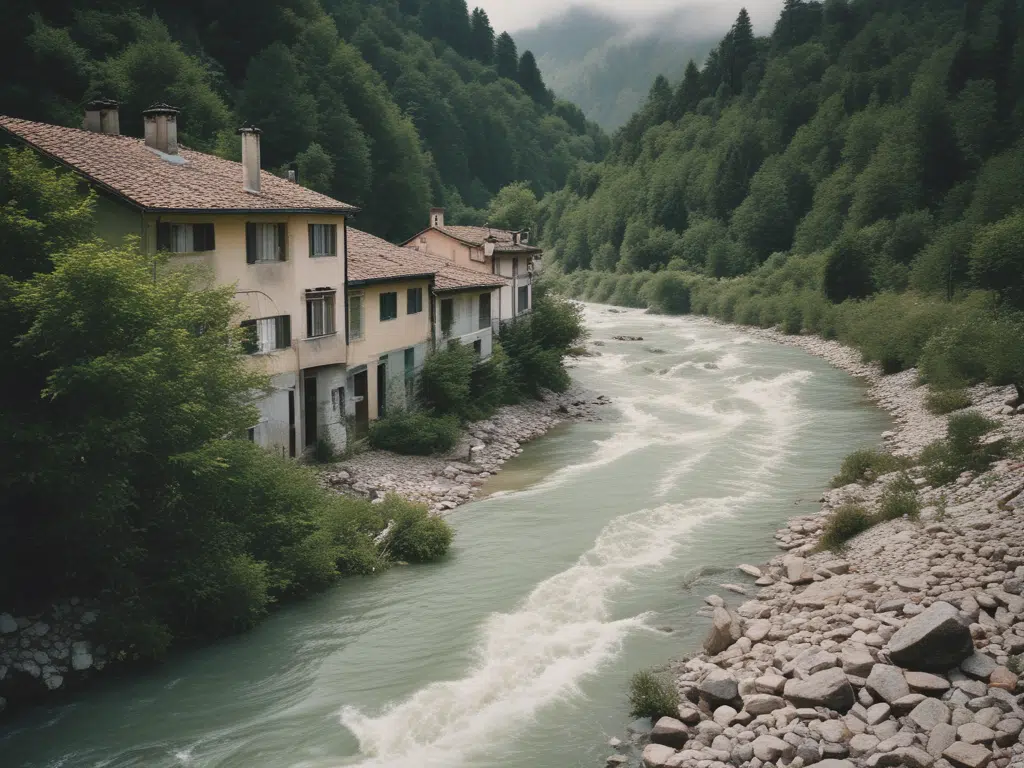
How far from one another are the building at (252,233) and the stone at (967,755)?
14564mm

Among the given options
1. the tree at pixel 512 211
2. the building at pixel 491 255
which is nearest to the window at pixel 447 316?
the building at pixel 491 255

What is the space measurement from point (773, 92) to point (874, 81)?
1741 centimetres

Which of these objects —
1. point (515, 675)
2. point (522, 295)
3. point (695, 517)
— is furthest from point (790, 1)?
point (515, 675)

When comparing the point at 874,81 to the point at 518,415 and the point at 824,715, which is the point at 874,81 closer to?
the point at 518,415

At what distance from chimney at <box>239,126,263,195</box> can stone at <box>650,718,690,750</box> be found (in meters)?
17.5

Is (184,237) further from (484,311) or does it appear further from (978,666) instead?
(484,311)

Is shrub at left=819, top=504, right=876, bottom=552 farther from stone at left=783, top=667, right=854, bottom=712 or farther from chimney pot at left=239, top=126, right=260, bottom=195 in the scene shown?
chimney pot at left=239, top=126, right=260, bottom=195

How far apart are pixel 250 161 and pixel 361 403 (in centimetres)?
806

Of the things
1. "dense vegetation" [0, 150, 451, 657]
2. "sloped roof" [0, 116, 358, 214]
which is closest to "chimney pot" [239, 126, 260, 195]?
"sloped roof" [0, 116, 358, 214]

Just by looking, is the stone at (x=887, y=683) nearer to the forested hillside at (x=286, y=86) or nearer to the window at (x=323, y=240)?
the window at (x=323, y=240)

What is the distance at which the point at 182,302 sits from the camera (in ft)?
57.4

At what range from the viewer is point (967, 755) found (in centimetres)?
1119

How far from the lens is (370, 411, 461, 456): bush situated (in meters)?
29.6

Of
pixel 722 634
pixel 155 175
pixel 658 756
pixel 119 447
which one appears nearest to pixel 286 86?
pixel 155 175
